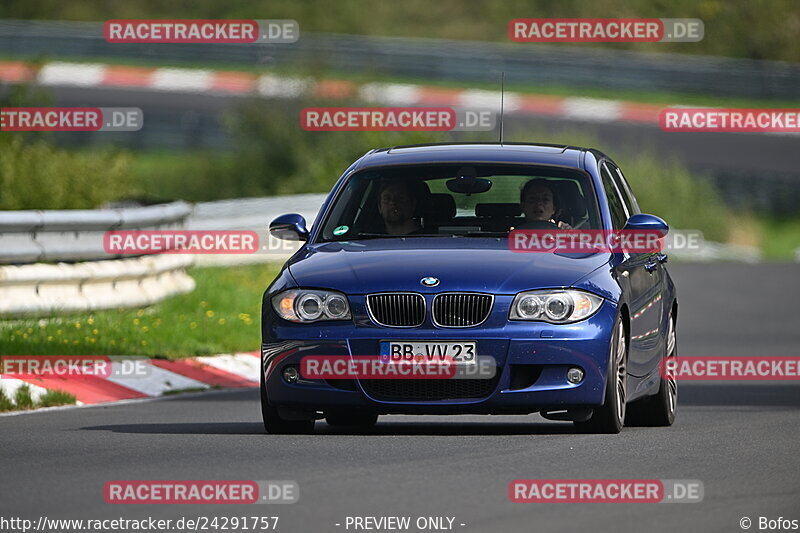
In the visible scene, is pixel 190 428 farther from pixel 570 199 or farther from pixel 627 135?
pixel 627 135

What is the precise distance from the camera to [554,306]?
10547 millimetres

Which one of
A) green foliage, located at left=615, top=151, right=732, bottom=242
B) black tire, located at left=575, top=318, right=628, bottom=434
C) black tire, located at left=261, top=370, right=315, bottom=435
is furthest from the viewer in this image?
green foliage, located at left=615, top=151, right=732, bottom=242

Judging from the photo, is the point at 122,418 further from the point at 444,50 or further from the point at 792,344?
the point at 444,50

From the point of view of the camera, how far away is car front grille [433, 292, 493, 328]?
34.3ft

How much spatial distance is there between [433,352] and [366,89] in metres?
27.6

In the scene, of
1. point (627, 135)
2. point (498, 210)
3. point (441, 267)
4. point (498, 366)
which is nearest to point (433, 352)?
point (498, 366)

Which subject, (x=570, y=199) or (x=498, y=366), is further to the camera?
(x=570, y=199)

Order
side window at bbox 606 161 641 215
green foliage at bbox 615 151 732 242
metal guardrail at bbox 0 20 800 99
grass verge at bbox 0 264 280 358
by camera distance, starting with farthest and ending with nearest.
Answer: metal guardrail at bbox 0 20 800 99 → green foliage at bbox 615 151 732 242 → grass verge at bbox 0 264 280 358 → side window at bbox 606 161 641 215

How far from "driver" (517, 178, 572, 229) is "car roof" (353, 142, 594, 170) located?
229 millimetres

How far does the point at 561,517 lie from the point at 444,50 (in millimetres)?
38390

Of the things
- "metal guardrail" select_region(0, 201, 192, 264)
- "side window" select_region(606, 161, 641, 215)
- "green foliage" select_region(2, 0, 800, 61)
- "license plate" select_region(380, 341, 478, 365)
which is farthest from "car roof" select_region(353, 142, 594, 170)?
"green foliage" select_region(2, 0, 800, 61)

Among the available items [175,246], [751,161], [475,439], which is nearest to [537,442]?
[475,439]

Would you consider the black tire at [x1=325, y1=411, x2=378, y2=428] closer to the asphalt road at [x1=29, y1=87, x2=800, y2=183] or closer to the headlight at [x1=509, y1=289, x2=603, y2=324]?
the headlight at [x1=509, y1=289, x2=603, y2=324]

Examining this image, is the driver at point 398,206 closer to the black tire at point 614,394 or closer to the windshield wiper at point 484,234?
the windshield wiper at point 484,234
